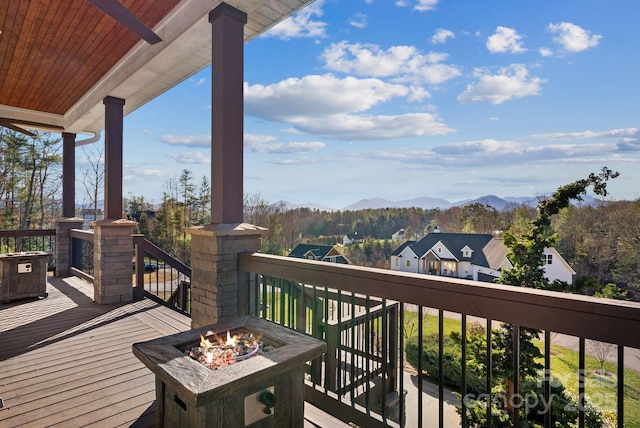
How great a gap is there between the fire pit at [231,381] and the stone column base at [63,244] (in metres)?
6.62

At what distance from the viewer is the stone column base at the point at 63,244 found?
6793mm

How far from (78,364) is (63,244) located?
196 inches

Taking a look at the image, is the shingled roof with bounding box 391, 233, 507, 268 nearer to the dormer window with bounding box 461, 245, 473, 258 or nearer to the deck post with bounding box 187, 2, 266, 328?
the dormer window with bounding box 461, 245, 473, 258

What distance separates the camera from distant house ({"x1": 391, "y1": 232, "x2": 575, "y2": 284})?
39.3 feet

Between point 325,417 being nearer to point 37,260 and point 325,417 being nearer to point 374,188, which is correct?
point 37,260

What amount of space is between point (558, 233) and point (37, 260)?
11043mm

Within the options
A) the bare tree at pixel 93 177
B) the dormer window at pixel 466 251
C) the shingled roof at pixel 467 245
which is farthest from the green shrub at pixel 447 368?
the bare tree at pixel 93 177

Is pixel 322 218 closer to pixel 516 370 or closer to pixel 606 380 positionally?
pixel 606 380

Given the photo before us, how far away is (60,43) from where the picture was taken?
398 cm

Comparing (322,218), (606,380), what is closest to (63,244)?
(606,380)

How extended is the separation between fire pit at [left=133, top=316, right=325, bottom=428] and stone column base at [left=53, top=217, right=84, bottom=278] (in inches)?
261

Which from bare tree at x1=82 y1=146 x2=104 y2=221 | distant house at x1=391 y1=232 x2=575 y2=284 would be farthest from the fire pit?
bare tree at x1=82 y1=146 x2=104 y2=221

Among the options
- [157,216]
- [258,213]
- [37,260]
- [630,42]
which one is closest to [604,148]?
[630,42]

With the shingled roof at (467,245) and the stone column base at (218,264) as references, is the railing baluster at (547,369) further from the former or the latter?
the shingled roof at (467,245)
